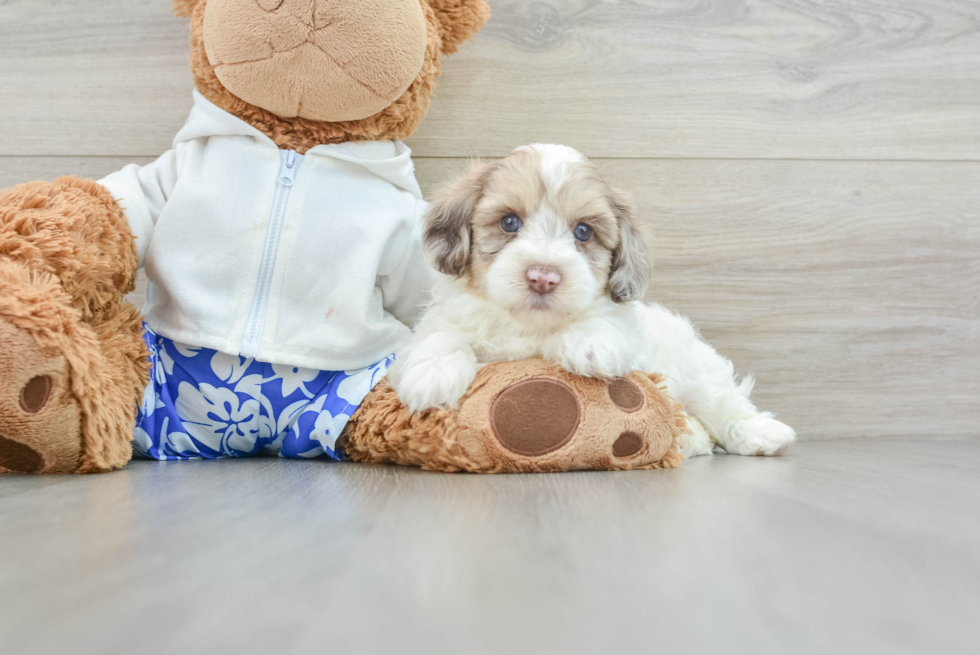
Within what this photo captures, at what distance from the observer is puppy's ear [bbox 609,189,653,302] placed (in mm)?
1243

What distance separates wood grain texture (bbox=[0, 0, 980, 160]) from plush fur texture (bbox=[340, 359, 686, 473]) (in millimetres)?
777

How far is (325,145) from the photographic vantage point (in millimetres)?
1387

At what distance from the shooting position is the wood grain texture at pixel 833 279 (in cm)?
178

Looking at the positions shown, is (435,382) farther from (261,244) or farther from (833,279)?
(833,279)

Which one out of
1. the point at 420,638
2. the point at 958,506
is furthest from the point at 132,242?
the point at 958,506

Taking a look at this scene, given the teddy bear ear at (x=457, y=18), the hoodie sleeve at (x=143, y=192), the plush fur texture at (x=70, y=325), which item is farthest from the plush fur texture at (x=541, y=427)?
the teddy bear ear at (x=457, y=18)

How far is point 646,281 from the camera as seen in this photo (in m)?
1.26

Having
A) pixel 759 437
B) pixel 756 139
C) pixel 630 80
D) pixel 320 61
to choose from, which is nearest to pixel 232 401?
pixel 320 61

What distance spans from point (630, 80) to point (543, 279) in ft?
2.82

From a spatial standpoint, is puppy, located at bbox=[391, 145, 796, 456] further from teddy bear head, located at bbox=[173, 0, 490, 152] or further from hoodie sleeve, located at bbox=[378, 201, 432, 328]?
teddy bear head, located at bbox=[173, 0, 490, 152]

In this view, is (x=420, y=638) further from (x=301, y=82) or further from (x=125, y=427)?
(x=301, y=82)

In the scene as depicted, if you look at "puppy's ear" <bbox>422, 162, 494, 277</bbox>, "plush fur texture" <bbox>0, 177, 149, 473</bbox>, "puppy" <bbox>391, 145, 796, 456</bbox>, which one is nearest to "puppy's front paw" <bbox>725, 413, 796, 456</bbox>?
"puppy" <bbox>391, 145, 796, 456</bbox>

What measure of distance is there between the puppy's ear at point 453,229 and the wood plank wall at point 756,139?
497mm

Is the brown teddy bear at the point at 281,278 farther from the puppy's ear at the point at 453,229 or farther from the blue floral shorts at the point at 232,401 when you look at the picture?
the puppy's ear at the point at 453,229
